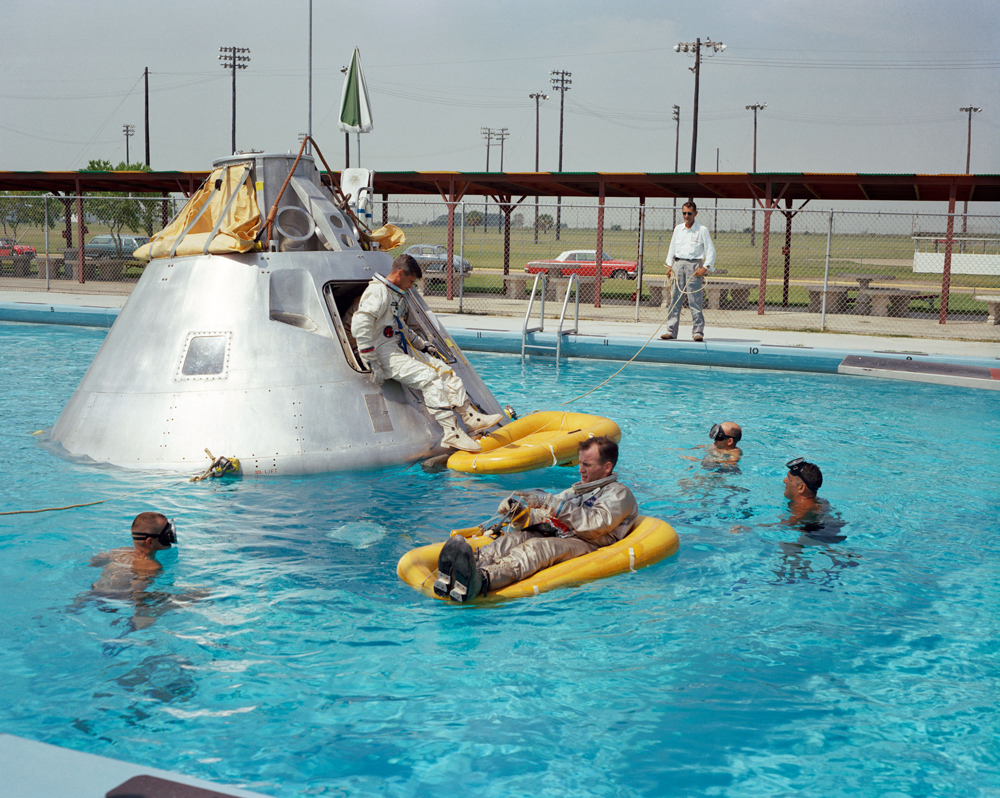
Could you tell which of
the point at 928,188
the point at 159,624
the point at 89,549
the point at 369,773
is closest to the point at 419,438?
the point at 89,549

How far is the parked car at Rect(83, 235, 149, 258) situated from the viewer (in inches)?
1263

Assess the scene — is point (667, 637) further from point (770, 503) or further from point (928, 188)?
point (928, 188)

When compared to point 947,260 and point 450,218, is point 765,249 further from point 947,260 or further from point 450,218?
point 450,218

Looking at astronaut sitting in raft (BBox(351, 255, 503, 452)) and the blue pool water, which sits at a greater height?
astronaut sitting in raft (BBox(351, 255, 503, 452))

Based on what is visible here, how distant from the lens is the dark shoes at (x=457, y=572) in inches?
193

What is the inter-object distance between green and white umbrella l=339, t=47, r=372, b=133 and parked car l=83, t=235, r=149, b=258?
59.5 feet

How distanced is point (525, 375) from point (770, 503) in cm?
669

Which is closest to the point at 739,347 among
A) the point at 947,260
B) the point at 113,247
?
the point at 947,260

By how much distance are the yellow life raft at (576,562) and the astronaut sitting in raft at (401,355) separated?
7.28 feet

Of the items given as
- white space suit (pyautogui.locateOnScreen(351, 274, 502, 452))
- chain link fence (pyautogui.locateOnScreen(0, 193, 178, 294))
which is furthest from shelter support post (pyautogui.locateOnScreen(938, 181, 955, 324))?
chain link fence (pyautogui.locateOnScreen(0, 193, 178, 294))

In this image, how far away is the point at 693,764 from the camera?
3771mm

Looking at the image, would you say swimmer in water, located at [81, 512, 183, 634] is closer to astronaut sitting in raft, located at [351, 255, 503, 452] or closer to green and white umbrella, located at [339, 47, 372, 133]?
astronaut sitting in raft, located at [351, 255, 503, 452]

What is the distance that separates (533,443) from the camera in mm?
8195

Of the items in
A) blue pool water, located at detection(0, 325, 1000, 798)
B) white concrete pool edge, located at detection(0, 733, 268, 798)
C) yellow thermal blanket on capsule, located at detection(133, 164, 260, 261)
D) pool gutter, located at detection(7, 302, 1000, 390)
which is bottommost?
blue pool water, located at detection(0, 325, 1000, 798)
